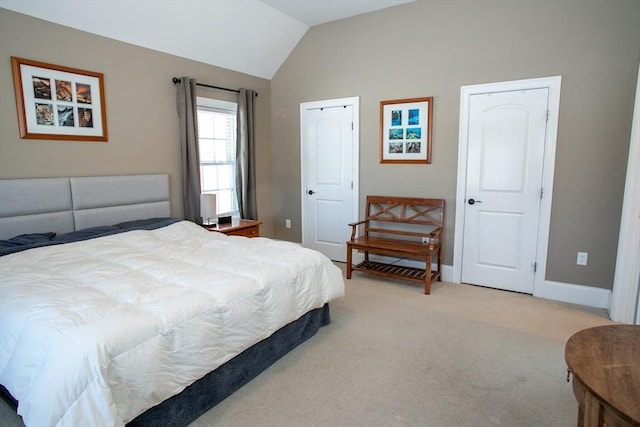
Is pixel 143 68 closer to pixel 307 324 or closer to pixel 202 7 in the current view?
pixel 202 7

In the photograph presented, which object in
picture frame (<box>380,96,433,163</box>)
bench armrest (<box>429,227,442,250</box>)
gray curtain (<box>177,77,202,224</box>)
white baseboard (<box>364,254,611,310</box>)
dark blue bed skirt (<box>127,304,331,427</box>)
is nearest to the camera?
dark blue bed skirt (<box>127,304,331,427</box>)

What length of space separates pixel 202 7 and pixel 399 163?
264 centimetres

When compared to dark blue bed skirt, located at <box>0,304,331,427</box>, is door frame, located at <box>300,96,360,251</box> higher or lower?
higher

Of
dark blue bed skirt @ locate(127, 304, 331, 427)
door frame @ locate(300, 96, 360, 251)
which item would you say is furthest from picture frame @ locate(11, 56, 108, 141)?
dark blue bed skirt @ locate(127, 304, 331, 427)

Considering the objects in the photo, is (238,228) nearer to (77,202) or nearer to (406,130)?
(77,202)

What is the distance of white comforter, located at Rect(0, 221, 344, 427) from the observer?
1438 mm

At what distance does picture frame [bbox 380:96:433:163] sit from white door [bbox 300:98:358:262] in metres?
0.40

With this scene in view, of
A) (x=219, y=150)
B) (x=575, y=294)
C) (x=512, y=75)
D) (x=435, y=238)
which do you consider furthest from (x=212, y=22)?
(x=575, y=294)

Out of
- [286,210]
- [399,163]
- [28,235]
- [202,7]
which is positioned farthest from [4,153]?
[399,163]

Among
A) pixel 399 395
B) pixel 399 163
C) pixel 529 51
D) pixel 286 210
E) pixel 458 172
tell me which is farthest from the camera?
pixel 286 210

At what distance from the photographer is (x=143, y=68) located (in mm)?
3717

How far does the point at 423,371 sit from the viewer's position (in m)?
2.39

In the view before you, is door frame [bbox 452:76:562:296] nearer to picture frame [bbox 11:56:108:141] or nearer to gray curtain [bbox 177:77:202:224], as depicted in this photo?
gray curtain [bbox 177:77:202:224]

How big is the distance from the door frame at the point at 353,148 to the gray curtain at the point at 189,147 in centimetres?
147
